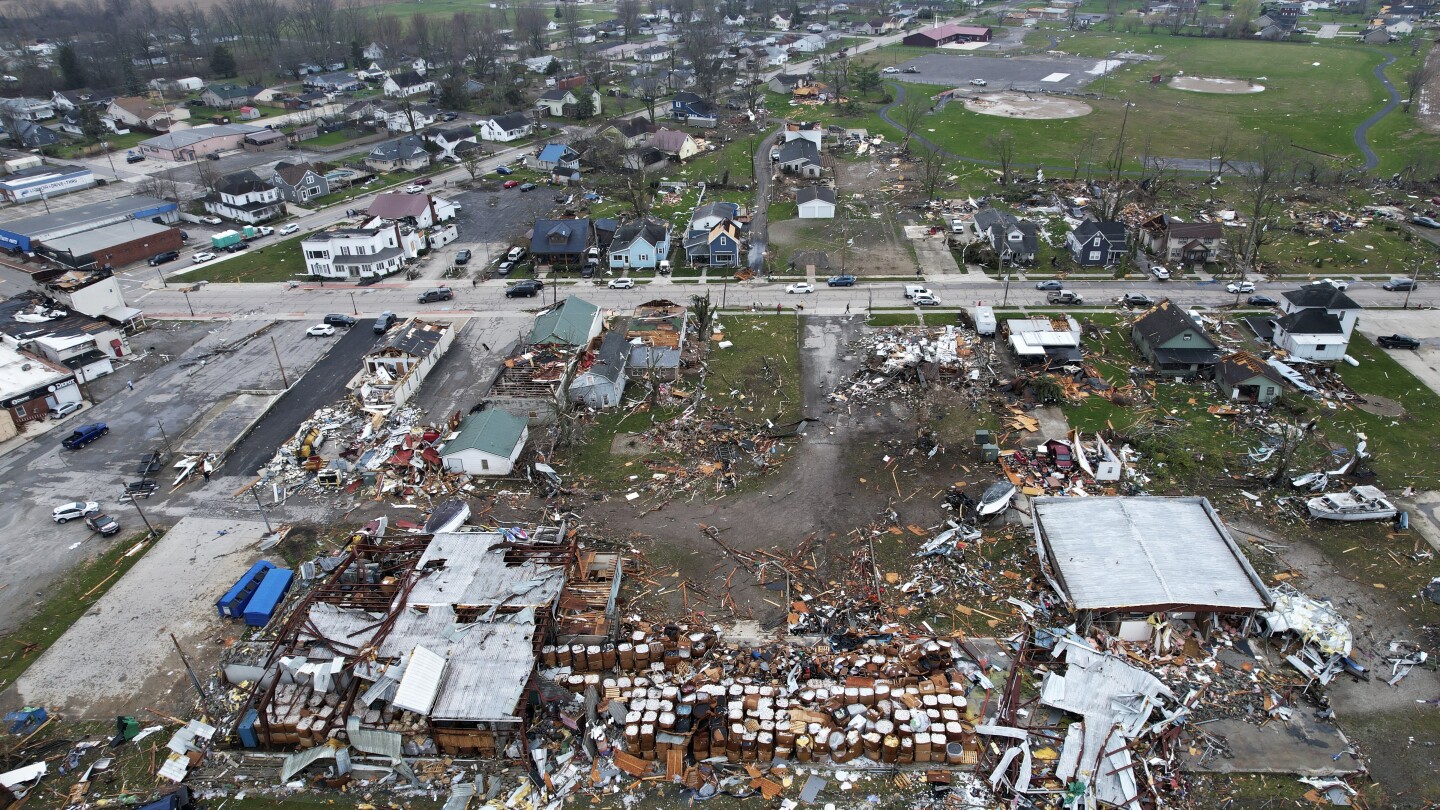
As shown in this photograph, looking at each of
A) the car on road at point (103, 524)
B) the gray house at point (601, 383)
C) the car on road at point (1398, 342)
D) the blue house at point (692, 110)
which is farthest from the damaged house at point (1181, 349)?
the blue house at point (692, 110)

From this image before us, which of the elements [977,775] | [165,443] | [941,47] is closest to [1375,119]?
[941,47]

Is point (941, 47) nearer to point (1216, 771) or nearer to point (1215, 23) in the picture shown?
point (1215, 23)

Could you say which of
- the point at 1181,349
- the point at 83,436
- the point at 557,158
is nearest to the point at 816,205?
the point at 557,158

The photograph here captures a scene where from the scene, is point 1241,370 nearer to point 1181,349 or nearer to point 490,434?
point 1181,349

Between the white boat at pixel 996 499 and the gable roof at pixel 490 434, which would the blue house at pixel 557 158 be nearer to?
the gable roof at pixel 490 434

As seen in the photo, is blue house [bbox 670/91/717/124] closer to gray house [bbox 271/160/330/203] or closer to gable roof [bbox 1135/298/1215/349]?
gray house [bbox 271/160/330/203]
